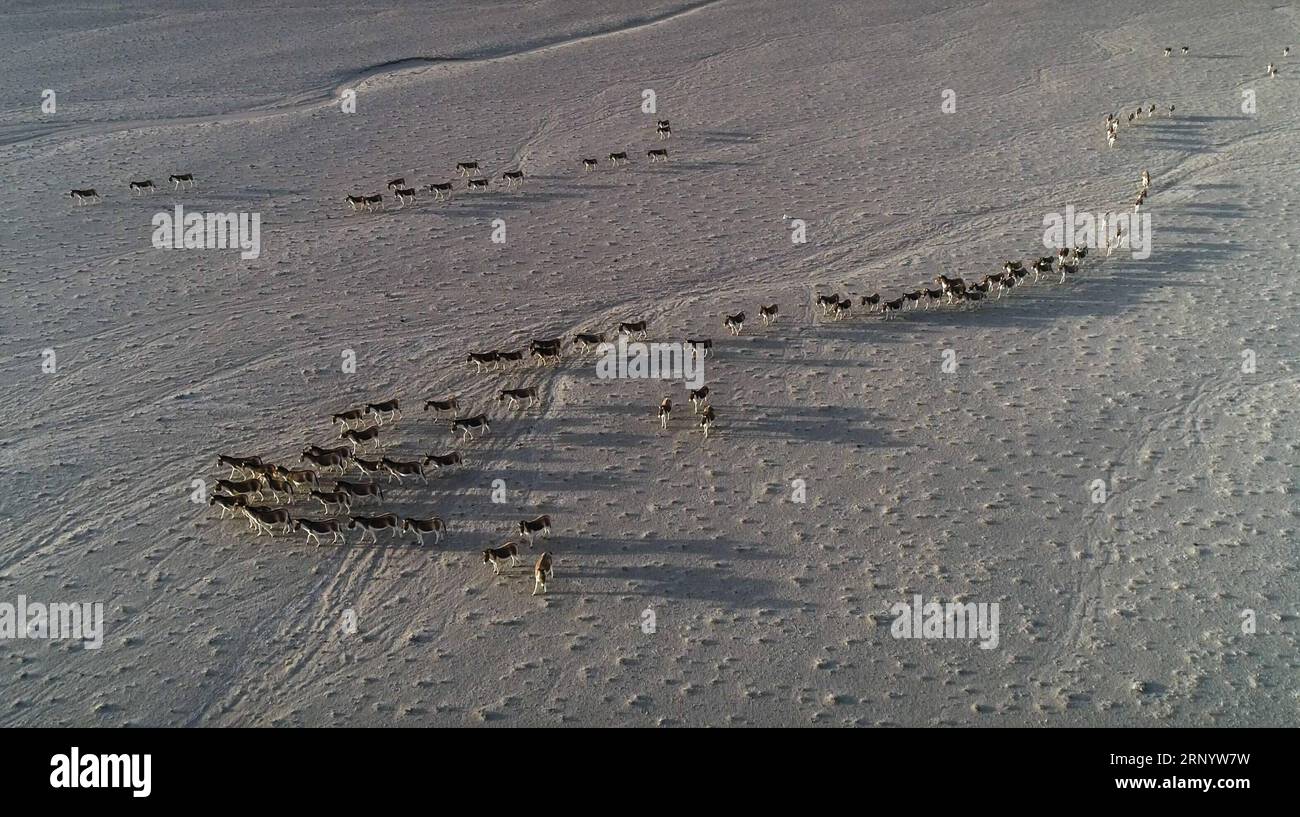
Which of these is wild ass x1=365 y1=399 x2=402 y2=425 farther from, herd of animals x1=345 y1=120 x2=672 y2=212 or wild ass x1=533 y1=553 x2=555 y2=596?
herd of animals x1=345 y1=120 x2=672 y2=212

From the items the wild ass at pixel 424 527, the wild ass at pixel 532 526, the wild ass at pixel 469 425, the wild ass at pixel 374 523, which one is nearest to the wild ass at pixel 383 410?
the wild ass at pixel 469 425

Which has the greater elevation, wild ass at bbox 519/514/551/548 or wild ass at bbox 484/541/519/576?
wild ass at bbox 519/514/551/548

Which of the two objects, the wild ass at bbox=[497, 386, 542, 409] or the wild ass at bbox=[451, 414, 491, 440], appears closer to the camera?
the wild ass at bbox=[451, 414, 491, 440]

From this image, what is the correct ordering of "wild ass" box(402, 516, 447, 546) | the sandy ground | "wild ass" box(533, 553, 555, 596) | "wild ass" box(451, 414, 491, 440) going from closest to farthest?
the sandy ground, "wild ass" box(533, 553, 555, 596), "wild ass" box(402, 516, 447, 546), "wild ass" box(451, 414, 491, 440)

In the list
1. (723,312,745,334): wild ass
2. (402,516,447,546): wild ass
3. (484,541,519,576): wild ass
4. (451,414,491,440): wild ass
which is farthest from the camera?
(723,312,745,334): wild ass

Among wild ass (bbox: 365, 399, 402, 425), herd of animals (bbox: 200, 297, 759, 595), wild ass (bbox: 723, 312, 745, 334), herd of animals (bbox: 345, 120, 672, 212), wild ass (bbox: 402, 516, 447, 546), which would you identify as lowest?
wild ass (bbox: 402, 516, 447, 546)

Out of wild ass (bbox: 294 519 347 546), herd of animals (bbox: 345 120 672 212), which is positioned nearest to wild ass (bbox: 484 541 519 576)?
wild ass (bbox: 294 519 347 546)
